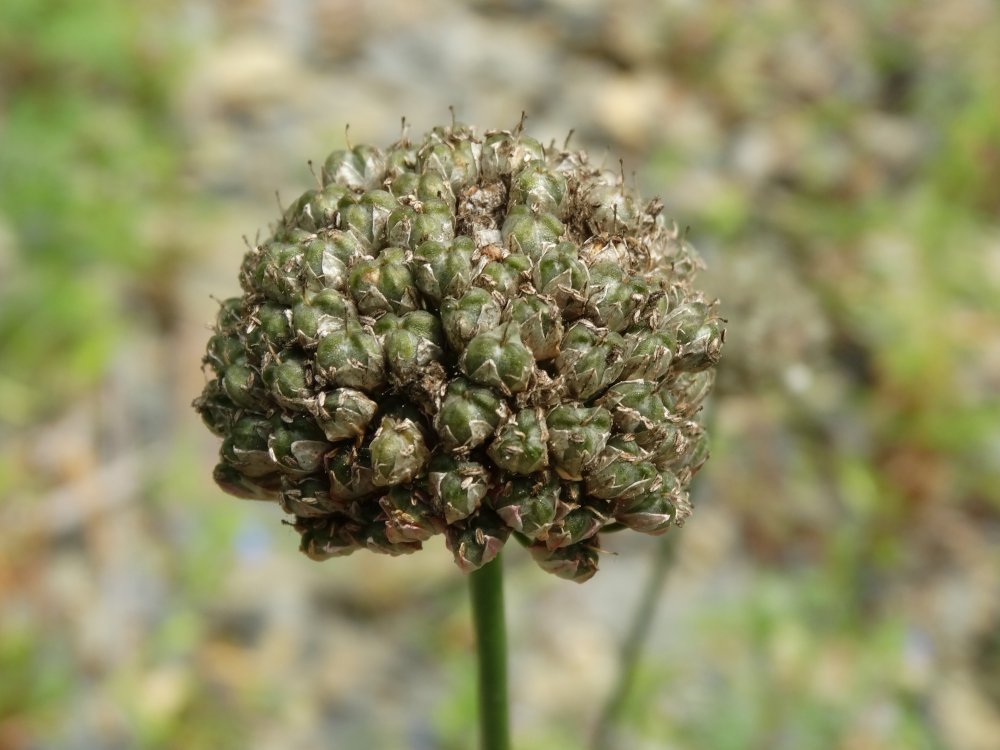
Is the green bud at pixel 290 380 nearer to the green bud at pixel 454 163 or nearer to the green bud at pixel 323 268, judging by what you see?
the green bud at pixel 323 268

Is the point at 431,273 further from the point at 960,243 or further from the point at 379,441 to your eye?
the point at 960,243

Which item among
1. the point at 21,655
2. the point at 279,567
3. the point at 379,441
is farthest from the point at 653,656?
the point at 379,441

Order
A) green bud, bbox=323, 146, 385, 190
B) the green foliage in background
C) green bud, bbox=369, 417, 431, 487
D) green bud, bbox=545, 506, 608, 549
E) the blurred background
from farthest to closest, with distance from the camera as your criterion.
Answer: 1. the green foliage in background
2. the blurred background
3. green bud, bbox=323, 146, 385, 190
4. green bud, bbox=545, 506, 608, 549
5. green bud, bbox=369, 417, 431, 487

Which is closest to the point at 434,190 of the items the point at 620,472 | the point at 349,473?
the point at 349,473

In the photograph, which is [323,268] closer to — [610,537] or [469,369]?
[469,369]

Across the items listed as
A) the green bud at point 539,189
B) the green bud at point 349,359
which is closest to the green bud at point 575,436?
the green bud at point 349,359

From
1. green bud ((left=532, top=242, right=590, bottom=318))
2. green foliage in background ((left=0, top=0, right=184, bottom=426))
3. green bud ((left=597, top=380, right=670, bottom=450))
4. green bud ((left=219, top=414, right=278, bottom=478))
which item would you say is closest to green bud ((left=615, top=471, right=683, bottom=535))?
green bud ((left=597, top=380, right=670, bottom=450))

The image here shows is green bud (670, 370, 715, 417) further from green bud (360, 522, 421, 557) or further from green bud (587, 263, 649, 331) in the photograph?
green bud (360, 522, 421, 557)
